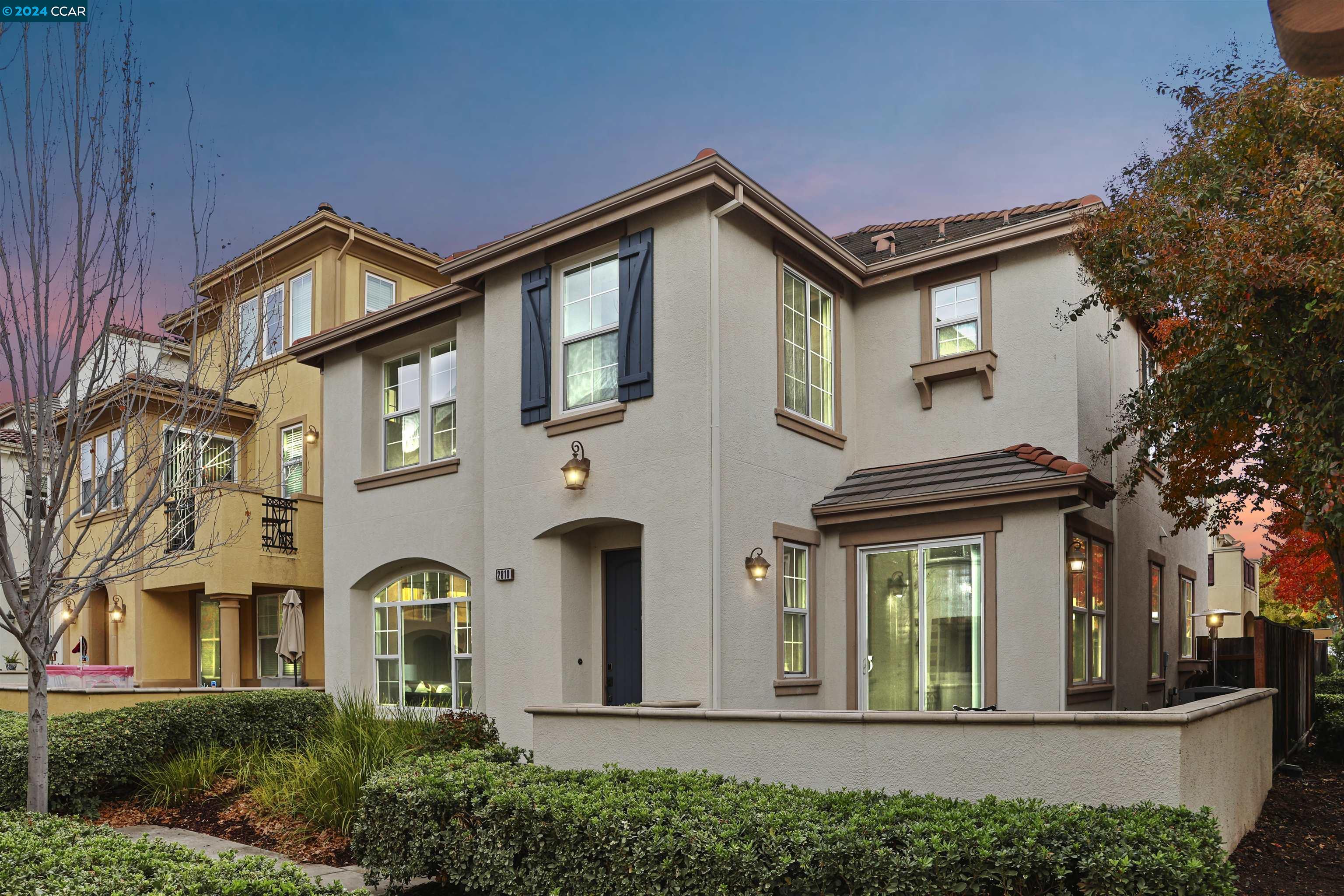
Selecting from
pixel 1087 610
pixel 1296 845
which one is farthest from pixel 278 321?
pixel 1296 845

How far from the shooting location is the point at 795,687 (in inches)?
458

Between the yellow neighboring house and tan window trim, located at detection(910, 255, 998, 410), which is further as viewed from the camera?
the yellow neighboring house

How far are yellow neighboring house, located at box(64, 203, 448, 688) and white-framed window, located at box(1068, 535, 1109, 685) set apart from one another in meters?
11.7

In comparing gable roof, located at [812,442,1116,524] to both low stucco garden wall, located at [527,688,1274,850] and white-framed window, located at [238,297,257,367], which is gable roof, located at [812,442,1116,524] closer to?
low stucco garden wall, located at [527,688,1274,850]

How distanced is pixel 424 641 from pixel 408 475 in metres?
2.37

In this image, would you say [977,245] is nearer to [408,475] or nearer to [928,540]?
[928,540]

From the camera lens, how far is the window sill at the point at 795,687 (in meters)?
11.4

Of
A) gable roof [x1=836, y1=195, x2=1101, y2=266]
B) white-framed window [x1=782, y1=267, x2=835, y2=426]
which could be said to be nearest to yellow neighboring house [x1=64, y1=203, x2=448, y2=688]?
white-framed window [x1=782, y1=267, x2=835, y2=426]

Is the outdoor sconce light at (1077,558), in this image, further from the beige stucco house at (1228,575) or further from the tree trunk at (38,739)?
the beige stucco house at (1228,575)

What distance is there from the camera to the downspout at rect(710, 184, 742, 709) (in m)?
10.5

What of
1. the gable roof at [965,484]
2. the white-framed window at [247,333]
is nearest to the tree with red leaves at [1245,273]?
the gable roof at [965,484]

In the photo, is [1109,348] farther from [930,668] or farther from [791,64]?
[791,64]

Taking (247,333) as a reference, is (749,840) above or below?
below

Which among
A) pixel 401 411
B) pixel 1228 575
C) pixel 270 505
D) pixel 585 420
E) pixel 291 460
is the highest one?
pixel 401 411
